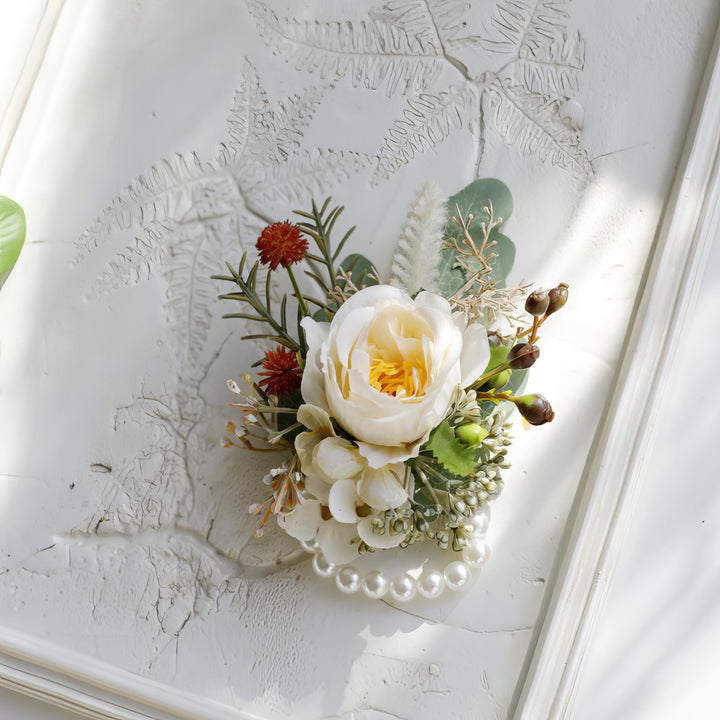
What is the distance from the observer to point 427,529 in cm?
70

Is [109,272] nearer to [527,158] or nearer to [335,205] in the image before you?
[335,205]

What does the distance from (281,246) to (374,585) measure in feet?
1.09

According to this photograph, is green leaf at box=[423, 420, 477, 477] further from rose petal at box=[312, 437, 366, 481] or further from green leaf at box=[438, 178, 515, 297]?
green leaf at box=[438, 178, 515, 297]

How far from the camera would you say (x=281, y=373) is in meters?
0.68

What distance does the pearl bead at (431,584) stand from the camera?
0.73 m

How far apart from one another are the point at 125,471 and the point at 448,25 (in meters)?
0.62

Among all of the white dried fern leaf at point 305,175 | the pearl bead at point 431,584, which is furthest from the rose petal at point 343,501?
the white dried fern leaf at point 305,175

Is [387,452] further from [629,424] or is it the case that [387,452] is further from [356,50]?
[356,50]

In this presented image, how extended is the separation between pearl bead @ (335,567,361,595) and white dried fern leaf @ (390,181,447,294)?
0.29 meters

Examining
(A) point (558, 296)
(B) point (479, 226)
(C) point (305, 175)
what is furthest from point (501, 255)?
(C) point (305, 175)

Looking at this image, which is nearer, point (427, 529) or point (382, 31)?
point (427, 529)

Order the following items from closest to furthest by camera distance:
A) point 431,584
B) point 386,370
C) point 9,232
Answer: point 386,370 < point 431,584 < point 9,232

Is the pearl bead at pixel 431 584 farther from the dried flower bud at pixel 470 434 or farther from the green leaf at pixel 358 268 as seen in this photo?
the green leaf at pixel 358 268

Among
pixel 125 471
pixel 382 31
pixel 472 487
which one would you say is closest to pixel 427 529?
pixel 472 487
